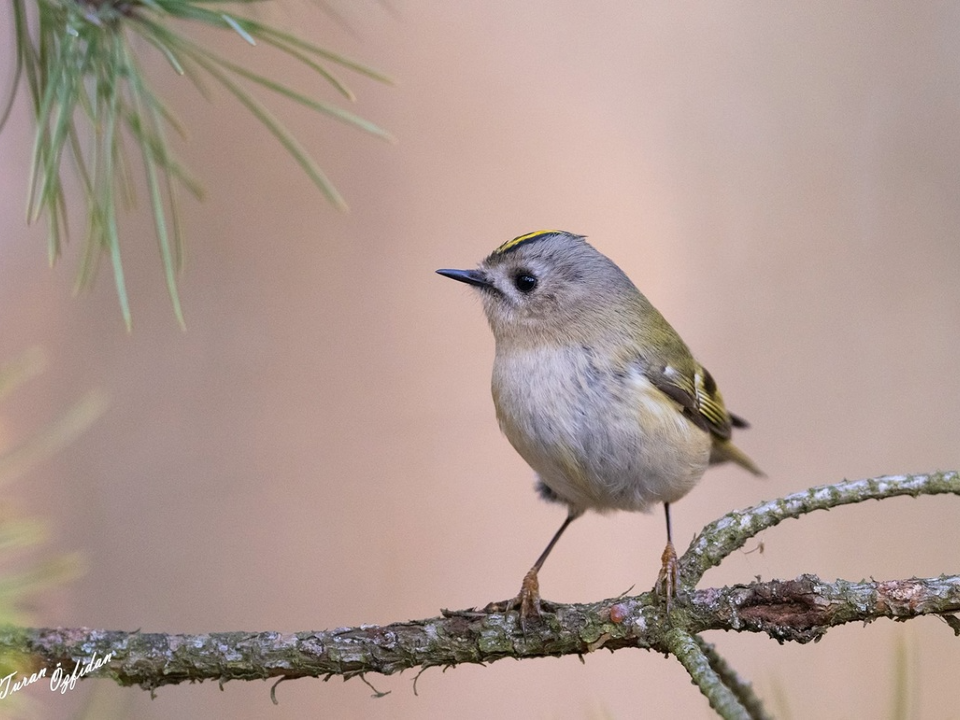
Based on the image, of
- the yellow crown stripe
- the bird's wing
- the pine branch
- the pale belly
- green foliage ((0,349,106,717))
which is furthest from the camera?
the yellow crown stripe

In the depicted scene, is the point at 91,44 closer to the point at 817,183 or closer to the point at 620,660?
the point at 620,660

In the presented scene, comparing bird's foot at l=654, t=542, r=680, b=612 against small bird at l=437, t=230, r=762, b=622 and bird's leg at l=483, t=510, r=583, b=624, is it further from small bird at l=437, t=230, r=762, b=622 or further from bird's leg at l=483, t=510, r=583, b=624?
bird's leg at l=483, t=510, r=583, b=624

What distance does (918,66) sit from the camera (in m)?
2.55

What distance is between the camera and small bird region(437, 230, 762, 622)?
3.60 ft

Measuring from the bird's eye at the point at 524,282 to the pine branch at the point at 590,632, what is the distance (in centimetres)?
55

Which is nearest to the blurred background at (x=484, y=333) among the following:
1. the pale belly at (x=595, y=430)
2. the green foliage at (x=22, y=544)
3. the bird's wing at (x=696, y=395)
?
the bird's wing at (x=696, y=395)

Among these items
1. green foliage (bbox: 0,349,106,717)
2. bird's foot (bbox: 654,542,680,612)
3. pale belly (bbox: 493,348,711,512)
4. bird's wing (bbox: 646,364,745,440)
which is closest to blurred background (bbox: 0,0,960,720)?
bird's wing (bbox: 646,364,745,440)

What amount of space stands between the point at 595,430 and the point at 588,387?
0.06 m

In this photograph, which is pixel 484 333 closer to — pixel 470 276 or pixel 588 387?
pixel 470 276

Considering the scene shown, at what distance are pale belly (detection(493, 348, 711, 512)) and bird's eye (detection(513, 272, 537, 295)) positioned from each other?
0.48 feet

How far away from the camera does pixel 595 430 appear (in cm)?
109

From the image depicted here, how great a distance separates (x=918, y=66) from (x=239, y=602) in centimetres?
241

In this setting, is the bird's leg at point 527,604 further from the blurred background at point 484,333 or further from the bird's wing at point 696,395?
the blurred background at point 484,333

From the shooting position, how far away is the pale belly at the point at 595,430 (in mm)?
1094
